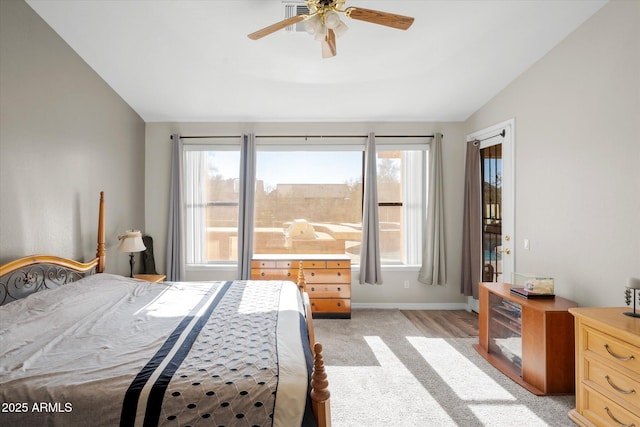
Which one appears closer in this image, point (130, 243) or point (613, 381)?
point (613, 381)

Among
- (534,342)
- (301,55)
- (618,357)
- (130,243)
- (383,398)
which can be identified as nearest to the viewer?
(618,357)

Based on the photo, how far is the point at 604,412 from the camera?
196 centimetres

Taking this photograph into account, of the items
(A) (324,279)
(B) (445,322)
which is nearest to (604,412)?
(B) (445,322)

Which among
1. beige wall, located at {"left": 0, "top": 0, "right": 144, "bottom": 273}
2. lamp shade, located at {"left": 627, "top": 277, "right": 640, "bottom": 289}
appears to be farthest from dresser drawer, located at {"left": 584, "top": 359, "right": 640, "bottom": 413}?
beige wall, located at {"left": 0, "top": 0, "right": 144, "bottom": 273}

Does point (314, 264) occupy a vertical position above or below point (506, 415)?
above

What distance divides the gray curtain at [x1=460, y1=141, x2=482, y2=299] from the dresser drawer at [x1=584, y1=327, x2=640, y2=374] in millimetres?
2122

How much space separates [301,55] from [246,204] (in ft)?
6.61

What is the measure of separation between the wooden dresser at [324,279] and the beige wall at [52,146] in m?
1.85

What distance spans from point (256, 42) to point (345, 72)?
3.13 ft

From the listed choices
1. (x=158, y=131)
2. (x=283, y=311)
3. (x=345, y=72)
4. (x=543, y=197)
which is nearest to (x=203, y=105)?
(x=158, y=131)

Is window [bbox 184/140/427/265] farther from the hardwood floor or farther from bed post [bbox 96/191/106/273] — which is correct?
bed post [bbox 96/191/106/273]

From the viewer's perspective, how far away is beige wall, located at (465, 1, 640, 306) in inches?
89.6

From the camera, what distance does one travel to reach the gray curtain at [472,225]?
414cm

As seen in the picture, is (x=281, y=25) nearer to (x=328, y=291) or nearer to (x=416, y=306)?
(x=328, y=291)
